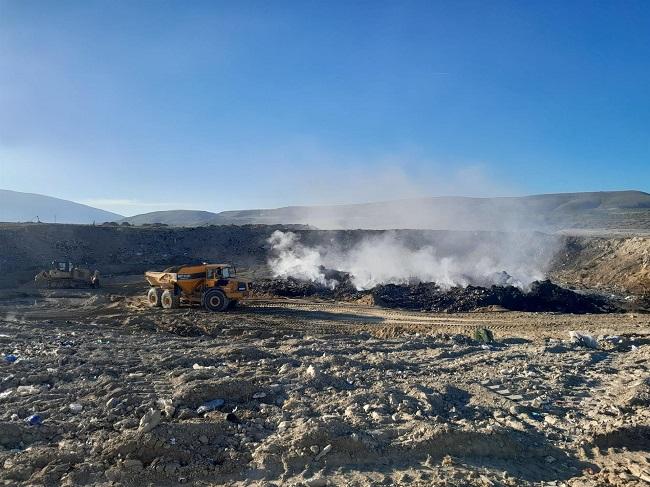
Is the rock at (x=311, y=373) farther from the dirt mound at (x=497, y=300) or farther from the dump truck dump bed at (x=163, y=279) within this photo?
the dirt mound at (x=497, y=300)

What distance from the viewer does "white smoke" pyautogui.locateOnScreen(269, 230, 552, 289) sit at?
23922 millimetres

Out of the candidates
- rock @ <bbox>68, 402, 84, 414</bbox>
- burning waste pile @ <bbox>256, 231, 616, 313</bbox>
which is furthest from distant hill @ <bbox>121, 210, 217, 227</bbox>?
rock @ <bbox>68, 402, 84, 414</bbox>

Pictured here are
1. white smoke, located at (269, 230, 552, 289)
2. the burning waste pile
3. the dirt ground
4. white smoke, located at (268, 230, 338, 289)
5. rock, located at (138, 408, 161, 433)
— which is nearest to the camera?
the dirt ground

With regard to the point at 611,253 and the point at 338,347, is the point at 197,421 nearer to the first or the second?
the point at 338,347

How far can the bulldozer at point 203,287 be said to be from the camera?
1767cm

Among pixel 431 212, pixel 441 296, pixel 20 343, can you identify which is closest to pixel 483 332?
pixel 441 296

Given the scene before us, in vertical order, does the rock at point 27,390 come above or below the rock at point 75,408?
above

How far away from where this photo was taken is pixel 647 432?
628 cm

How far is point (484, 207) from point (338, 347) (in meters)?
82.1

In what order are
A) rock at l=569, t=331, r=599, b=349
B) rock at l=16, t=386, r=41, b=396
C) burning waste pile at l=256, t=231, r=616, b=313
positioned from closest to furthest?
rock at l=16, t=386, r=41, b=396 < rock at l=569, t=331, r=599, b=349 < burning waste pile at l=256, t=231, r=616, b=313

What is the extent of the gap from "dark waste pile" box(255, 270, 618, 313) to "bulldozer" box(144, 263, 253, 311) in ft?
15.5

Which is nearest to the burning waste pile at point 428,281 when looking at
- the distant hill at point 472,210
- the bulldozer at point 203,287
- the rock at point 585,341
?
the bulldozer at point 203,287

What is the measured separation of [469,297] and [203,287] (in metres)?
9.61

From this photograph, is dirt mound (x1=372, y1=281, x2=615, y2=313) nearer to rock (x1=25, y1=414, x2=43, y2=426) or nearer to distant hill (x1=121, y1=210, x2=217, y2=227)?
rock (x1=25, y1=414, x2=43, y2=426)
